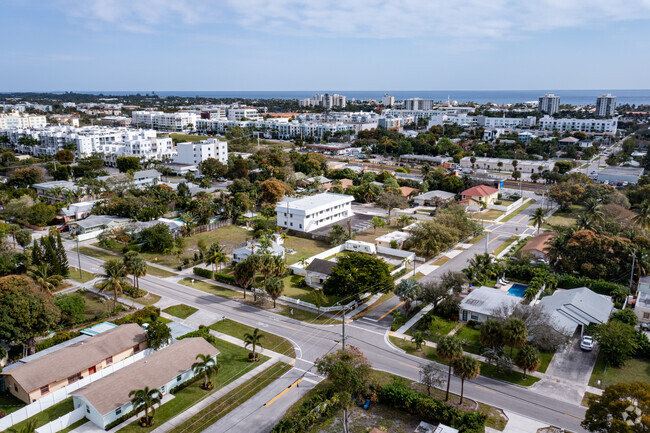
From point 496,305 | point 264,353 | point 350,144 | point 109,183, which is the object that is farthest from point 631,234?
point 350,144

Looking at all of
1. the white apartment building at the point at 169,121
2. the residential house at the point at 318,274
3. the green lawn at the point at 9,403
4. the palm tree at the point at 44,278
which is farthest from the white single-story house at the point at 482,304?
the white apartment building at the point at 169,121

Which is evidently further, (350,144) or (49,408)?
(350,144)

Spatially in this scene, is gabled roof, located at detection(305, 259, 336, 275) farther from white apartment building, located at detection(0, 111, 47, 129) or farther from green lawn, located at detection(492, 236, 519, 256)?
white apartment building, located at detection(0, 111, 47, 129)

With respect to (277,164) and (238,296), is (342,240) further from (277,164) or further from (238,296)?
(277,164)

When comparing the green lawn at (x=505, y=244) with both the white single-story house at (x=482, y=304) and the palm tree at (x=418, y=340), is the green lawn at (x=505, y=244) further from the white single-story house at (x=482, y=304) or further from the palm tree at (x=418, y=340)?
the palm tree at (x=418, y=340)

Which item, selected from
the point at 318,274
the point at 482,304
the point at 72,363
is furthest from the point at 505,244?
the point at 72,363

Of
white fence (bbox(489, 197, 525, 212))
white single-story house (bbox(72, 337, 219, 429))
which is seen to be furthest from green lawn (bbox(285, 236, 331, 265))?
white fence (bbox(489, 197, 525, 212))

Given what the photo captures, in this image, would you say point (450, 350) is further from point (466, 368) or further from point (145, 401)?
point (145, 401)
